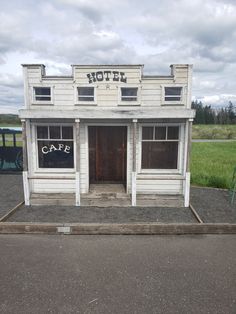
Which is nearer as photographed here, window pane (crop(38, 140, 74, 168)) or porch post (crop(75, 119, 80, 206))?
porch post (crop(75, 119, 80, 206))

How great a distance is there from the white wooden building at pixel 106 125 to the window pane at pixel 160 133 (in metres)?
0.03

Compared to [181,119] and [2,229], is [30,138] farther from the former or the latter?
[181,119]

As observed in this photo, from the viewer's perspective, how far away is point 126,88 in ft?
22.9

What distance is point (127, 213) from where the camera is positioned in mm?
6520

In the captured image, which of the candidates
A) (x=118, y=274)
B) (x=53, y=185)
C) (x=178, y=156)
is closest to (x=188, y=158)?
(x=178, y=156)

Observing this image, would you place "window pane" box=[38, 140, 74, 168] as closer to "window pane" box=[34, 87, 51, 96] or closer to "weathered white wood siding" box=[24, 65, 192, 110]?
"weathered white wood siding" box=[24, 65, 192, 110]

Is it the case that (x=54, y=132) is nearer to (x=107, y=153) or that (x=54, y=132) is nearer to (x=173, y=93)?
(x=107, y=153)

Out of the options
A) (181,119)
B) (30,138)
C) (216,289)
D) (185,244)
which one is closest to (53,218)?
(30,138)

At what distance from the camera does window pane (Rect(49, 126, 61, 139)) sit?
23.8 ft

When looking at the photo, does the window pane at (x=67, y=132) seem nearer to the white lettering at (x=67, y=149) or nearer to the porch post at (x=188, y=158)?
the white lettering at (x=67, y=149)

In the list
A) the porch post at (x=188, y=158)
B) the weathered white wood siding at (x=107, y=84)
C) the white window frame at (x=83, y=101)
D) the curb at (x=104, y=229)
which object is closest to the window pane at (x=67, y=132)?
the weathered white wood siding at (x=107, y=84)

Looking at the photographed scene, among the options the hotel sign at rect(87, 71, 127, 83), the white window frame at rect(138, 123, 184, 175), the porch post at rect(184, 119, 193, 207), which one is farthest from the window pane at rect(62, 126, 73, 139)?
the porch post at rect(184, 119, 193, 207)

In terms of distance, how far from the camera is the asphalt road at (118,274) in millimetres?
3287

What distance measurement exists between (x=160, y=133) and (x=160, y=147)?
0.46 metres
